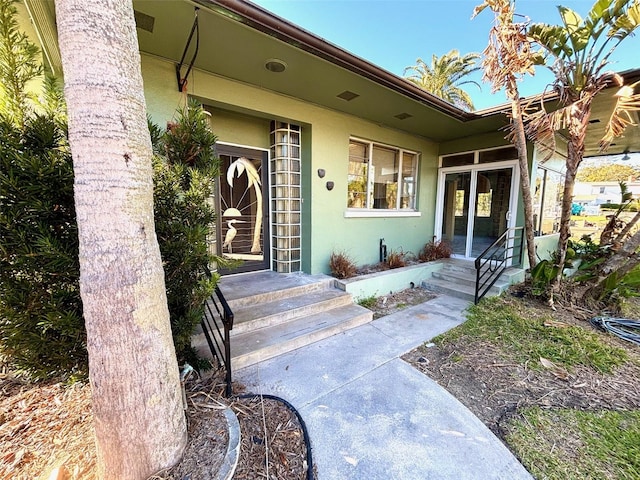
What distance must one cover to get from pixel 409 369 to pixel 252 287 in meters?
2.47

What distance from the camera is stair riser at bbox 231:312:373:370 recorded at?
2.79m

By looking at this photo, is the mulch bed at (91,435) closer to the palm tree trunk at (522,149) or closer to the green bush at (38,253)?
the green bush at (38,253)

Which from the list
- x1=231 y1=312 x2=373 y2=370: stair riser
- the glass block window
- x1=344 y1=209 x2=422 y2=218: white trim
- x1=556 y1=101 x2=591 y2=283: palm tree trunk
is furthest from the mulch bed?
x1=556 y1=101 x2=591 y2=283: palm tree trunk

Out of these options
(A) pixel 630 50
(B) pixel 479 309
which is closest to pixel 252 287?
(B) pixel 479 309

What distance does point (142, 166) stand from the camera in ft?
4.36

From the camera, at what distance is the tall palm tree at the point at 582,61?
3.26 metres

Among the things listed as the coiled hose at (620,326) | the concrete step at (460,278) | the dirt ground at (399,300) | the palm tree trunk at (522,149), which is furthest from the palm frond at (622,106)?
the dirt ground at (399,300)

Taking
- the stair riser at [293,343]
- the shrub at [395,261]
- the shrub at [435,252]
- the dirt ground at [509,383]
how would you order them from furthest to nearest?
the shrub at [435,252]
the shrub at [395,261]
the stair riser at [293,343]
the dirt ground at [509,383]

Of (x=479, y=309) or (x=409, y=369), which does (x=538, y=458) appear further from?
(x=479, y=309)

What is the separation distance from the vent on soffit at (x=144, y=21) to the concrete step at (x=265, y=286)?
3176 mm

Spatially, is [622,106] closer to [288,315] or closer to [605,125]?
→ [605,125]

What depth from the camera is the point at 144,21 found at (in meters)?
2.65

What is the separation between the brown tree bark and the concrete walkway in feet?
3.73

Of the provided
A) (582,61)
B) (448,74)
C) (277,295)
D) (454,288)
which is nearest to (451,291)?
(454,288)
